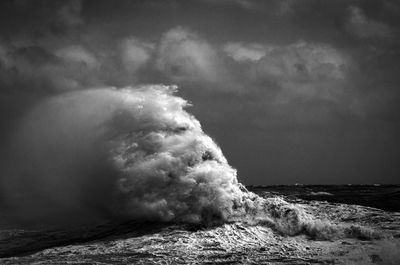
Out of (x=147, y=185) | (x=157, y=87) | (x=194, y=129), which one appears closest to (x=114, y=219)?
(x=147, y=185)

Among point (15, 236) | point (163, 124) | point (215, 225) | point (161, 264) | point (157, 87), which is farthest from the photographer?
point (157, 87)

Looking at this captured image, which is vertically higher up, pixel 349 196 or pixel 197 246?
pixel 349 196

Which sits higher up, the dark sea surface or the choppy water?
the dark sea surface

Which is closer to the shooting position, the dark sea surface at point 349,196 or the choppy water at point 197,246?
the choppy water at point 197,246

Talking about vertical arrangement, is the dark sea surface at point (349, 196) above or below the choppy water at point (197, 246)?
above

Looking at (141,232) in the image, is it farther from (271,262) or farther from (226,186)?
(271,262)

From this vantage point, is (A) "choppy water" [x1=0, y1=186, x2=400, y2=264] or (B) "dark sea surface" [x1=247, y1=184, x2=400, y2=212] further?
(B) "dark sea surface" [x1=247, y1=184, x2=400, y2=212]

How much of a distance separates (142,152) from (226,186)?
575 cm

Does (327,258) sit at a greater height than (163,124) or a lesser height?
lesser

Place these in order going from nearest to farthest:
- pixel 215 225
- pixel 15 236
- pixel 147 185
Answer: pixel 215 225, pixel 15 236, pixel 147 185

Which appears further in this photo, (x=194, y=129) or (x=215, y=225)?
(x=194, y=129)

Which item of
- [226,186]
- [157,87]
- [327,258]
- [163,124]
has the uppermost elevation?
[157,87]

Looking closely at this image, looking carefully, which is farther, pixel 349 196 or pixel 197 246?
pixel 349 196

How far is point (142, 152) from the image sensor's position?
23.4 meters
